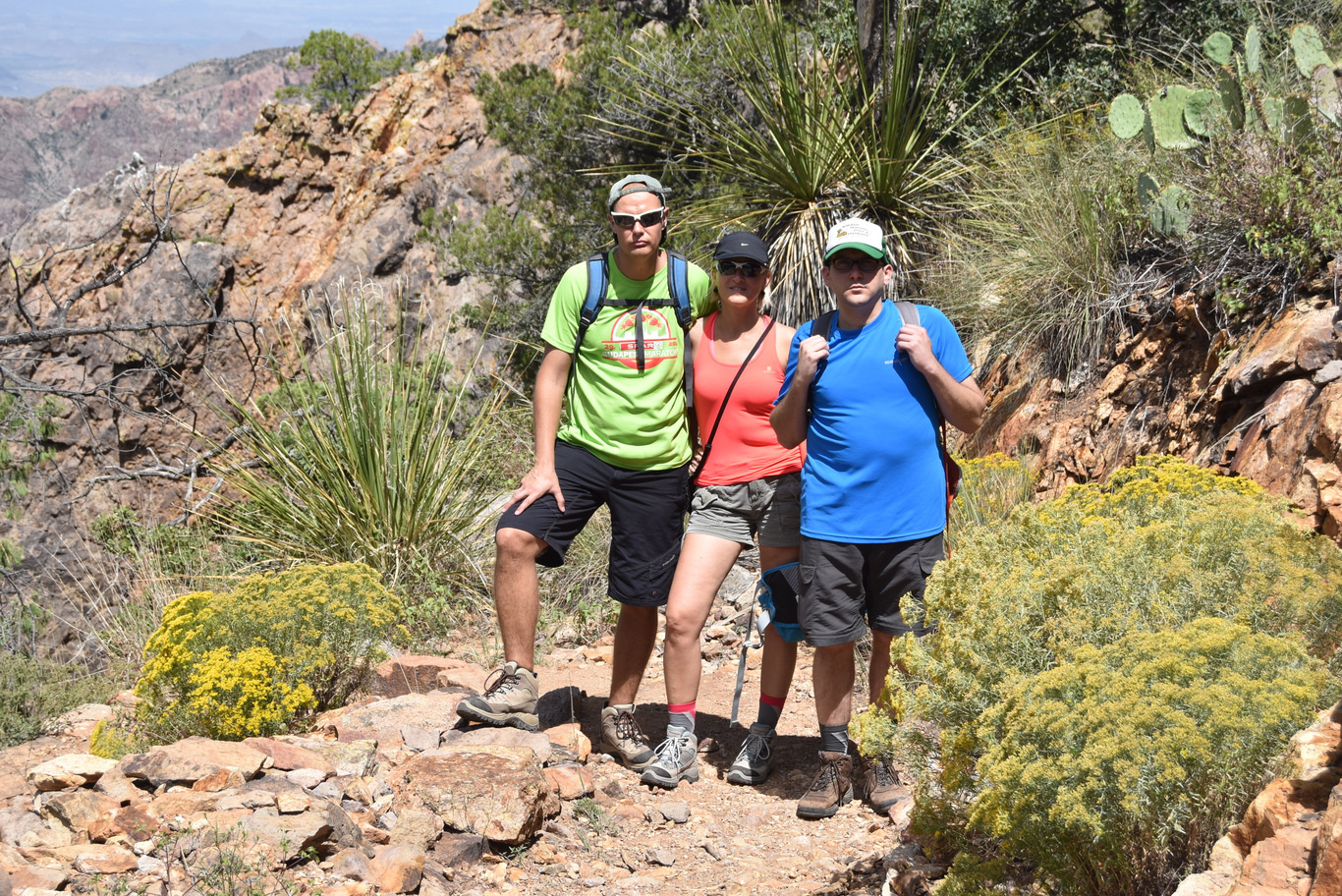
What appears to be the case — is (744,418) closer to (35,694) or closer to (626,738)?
(626,738)

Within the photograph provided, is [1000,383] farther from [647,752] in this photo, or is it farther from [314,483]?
[314,483]

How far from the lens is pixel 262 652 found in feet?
11.5

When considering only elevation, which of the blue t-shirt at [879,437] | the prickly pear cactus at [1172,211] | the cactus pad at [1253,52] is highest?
the cactus pad at [1253,52]

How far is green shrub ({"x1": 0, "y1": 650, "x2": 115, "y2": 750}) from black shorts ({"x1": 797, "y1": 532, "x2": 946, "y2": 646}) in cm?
347

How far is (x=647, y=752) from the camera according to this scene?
379 cm

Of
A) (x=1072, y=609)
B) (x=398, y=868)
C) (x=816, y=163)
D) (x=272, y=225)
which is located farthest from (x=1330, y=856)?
(x=272, y=225)

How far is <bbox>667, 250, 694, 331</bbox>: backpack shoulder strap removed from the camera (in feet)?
11.9

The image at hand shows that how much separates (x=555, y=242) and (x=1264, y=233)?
228 inches

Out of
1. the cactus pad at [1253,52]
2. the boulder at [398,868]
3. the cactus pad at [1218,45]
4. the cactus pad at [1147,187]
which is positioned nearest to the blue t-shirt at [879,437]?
the boulder at [398,868]

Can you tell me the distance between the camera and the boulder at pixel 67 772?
9.94ft

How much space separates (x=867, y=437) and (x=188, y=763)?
2247 millimetres

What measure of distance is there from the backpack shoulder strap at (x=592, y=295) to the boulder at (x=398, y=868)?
1.69m

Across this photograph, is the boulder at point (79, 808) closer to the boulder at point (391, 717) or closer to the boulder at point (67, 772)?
the boulder at point (67, 772)

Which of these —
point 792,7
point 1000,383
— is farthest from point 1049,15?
point 1000,383
